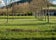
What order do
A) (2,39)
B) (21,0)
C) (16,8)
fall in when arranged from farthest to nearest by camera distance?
1. (21,0)
2. (16,8)
3. (2,39)

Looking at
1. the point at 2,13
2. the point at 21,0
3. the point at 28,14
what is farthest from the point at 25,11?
the point at 21,0

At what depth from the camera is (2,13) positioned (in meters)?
68.5

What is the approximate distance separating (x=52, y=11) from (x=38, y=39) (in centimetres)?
7322

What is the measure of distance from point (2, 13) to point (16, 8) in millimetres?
5450

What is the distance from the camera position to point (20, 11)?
6812cm

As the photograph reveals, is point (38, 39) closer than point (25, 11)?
Yes

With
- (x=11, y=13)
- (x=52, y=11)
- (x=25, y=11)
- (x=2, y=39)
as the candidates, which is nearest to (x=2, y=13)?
(x=11, y=13)

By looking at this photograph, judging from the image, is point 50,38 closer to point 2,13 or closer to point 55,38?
point 55,38

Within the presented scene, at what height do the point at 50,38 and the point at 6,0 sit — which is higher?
the point at 6,0

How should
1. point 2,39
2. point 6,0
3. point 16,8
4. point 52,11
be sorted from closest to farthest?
point 2,39
point 6,0
point 16,8
point 52,11

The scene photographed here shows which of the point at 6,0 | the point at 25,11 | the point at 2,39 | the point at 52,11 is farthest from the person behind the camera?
the point at 52,11

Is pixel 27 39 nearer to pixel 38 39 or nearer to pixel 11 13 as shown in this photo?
pixel 38 39

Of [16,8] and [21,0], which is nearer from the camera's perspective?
[16,8]

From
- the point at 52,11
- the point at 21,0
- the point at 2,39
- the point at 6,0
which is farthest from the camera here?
the point at 21,0
